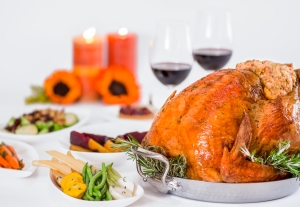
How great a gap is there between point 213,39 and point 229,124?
1692mm

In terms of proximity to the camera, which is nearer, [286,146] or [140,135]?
[286,146]

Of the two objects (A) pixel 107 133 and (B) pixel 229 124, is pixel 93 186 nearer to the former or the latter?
(B) pixel 229 124

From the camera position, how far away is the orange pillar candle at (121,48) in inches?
178

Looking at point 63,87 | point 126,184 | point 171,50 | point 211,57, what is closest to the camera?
point 126,184

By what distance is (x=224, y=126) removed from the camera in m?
2.33

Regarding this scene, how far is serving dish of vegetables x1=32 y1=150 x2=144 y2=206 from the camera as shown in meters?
2.31

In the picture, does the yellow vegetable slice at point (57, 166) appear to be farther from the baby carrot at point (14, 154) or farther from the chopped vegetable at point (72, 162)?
the baby carrot at point (14, 154)

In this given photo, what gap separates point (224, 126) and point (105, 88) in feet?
6.68

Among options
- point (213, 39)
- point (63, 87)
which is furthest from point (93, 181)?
point (63, 87)

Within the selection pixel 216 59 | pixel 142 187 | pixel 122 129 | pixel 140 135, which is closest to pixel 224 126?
pixel 142 187

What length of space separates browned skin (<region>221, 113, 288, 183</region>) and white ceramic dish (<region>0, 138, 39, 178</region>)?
0.87 meters

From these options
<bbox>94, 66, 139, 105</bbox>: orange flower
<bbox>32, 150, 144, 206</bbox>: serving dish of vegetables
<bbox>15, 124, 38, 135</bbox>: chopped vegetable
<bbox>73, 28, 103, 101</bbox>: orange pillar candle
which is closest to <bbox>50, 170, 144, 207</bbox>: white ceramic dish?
<bbox>32, 150, 144, 206</bbox>: serving dish of vegetables

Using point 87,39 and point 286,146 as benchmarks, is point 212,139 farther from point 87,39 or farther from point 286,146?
point 87,39

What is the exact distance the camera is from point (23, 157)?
2.95m
